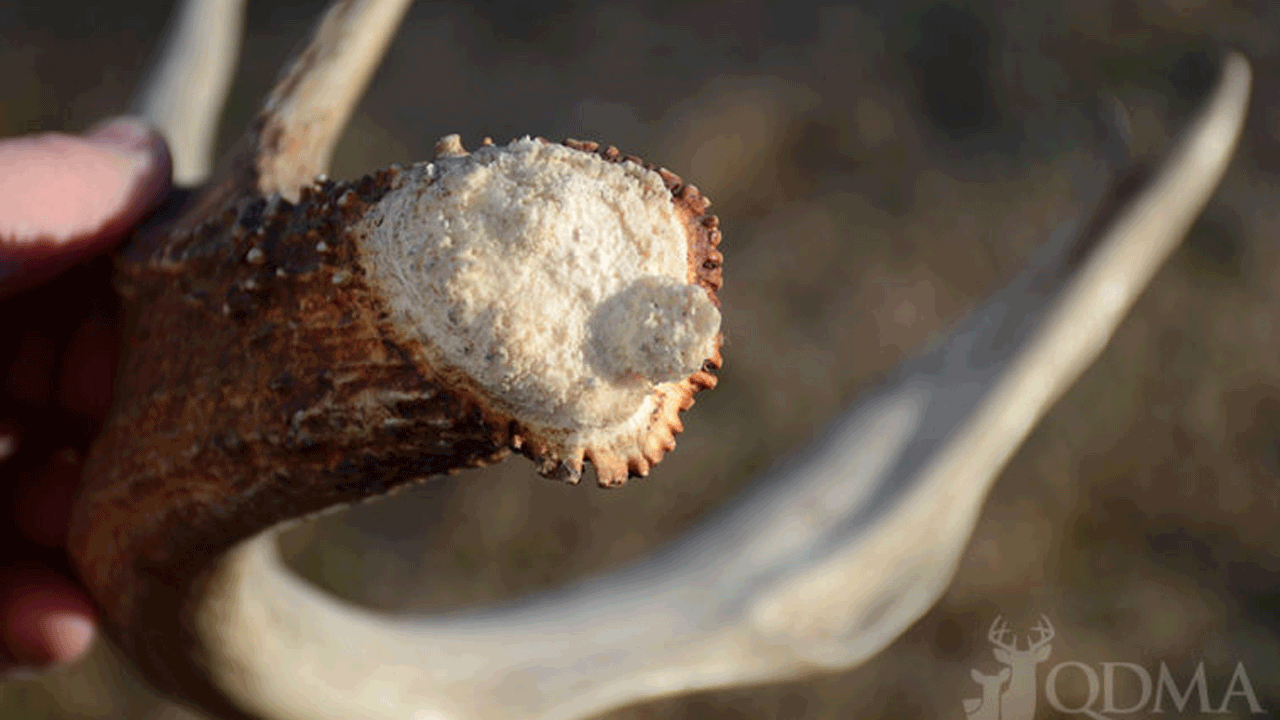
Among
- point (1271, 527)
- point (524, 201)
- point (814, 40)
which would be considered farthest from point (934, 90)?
point (524, 201)

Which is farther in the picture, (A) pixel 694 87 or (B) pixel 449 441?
(A) pixel 694 87

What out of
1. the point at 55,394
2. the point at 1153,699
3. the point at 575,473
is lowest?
the point at 575,473

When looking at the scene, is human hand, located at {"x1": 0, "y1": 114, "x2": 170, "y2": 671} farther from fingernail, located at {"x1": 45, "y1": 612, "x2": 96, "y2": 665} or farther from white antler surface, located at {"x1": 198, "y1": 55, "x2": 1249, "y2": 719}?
white antler surface, located at {"x1": 198, "y1": 55, "x2": 1249, "y2": 719}

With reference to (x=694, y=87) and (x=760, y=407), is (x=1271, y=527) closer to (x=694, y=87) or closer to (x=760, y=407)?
(x=760, y=407)

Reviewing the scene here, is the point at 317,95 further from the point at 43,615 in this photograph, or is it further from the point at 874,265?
the point at 874,265

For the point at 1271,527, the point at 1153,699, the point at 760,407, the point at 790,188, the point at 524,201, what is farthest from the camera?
the point at 790,188

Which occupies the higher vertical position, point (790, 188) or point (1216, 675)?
point (790, 188)

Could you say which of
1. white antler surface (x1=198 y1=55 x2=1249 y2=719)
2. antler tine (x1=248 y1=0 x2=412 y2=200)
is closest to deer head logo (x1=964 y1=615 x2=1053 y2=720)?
white antler surface (x1=198 y1=55 x2=1249 y2=719)

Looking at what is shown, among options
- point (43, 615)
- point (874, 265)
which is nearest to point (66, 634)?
point (43, 615)

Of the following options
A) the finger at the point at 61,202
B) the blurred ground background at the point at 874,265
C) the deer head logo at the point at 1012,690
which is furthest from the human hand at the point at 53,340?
the blurred ground background at the point at 874,265
